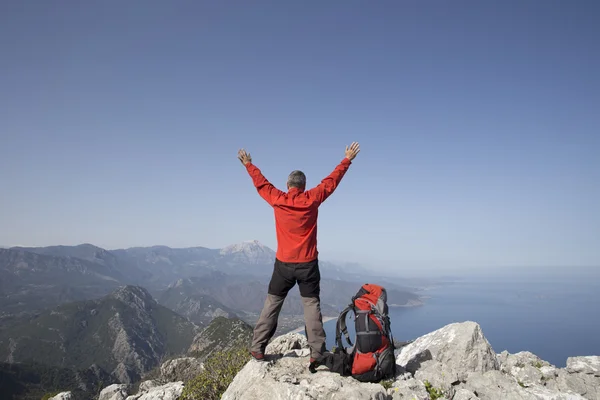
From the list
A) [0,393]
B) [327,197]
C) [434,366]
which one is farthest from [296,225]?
[0,393]

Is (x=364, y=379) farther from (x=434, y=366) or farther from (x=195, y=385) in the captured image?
(x=195, y=385)

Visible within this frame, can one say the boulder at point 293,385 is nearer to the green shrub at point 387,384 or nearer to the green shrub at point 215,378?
the green shrub at point 387,384

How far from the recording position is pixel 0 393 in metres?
134

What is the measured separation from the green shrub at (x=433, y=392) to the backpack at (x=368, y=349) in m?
0.63

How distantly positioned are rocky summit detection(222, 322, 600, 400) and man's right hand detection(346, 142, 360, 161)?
4.16m

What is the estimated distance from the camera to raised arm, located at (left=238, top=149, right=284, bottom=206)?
6.44m

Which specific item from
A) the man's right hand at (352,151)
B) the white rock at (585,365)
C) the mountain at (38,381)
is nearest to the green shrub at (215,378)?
the man's right hand at (352,151)

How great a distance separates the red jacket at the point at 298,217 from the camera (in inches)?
241

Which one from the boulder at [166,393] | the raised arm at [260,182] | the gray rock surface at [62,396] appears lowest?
the gray rock surface at [62,396]

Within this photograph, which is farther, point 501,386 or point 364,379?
point 501,386

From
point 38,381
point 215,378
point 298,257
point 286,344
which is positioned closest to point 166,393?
point 215,378

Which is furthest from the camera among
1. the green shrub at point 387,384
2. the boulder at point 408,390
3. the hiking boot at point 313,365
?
the hiking boot at point 313,365

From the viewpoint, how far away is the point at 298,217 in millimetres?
6160

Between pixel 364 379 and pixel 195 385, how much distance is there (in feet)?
13.0
